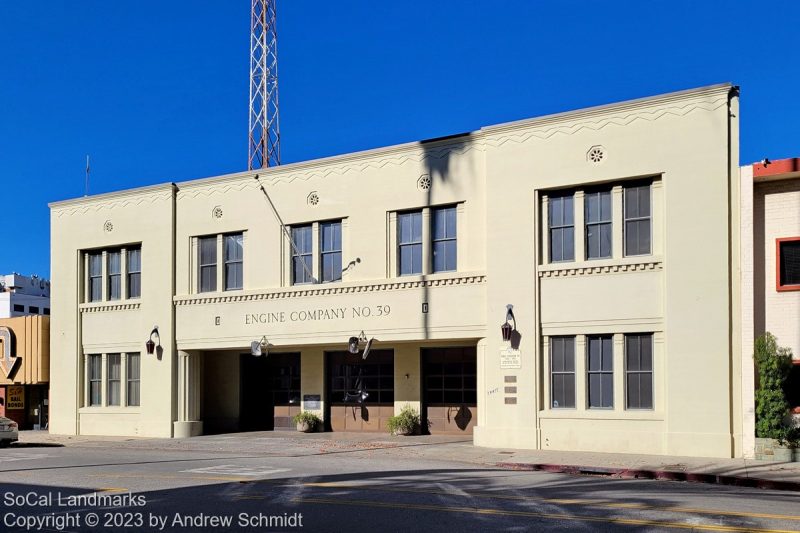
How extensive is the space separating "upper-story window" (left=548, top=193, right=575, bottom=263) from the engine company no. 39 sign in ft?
17.1

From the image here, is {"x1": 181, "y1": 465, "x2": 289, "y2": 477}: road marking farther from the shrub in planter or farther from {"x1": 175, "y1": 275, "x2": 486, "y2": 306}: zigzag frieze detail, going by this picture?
the shrub in planter

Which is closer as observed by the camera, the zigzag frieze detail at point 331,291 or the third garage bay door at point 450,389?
the zigzag frieze detail at point 331,291

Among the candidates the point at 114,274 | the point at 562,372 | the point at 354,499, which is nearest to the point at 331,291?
the point at 562,372

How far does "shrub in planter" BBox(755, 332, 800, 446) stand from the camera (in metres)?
19.5

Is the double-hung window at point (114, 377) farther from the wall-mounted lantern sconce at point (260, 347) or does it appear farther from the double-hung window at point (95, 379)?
the wall-mounted lantern sconce at point (260, 347)

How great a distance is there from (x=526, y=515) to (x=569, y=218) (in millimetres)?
12024

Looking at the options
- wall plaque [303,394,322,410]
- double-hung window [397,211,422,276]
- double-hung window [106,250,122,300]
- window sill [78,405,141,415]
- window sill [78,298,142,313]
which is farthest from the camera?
double-hung window [106,250,122,300]

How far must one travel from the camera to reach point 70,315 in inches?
1264

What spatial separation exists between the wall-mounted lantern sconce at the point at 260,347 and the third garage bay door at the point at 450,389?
4841mm

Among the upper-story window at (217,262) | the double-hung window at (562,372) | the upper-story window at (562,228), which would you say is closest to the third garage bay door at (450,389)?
the double-hung window at (562,372)

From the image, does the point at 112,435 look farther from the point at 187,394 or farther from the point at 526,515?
the point at 526,515

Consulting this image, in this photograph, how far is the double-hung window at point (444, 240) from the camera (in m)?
24.8

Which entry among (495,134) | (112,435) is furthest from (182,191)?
(495,134)

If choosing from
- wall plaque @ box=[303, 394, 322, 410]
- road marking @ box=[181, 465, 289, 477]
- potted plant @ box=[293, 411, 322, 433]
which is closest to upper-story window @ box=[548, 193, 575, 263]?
road marking @ box=[181, 465, 289, 477]
